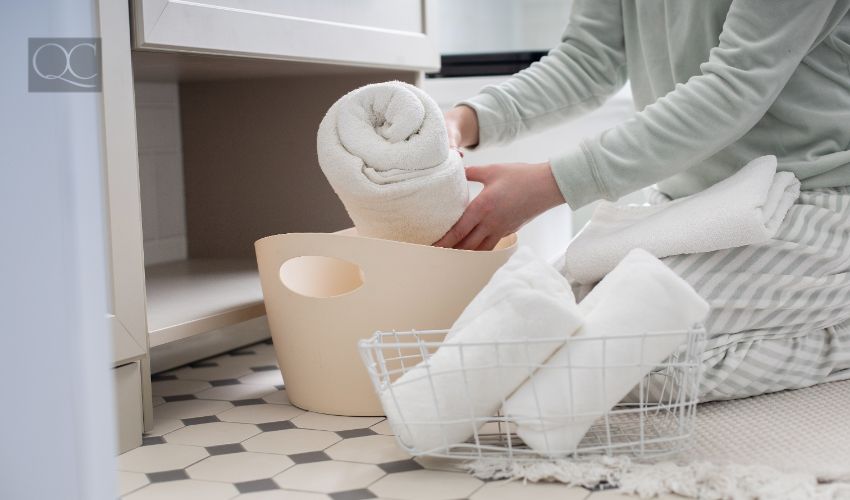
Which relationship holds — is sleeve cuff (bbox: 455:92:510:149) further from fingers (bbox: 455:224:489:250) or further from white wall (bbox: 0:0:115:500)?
white wall (bbox: 0:0:115:500)

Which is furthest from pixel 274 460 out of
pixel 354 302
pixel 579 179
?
pixel 579 179

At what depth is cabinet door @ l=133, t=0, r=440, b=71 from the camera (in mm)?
1155

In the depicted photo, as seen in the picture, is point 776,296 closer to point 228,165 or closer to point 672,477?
point 672,477

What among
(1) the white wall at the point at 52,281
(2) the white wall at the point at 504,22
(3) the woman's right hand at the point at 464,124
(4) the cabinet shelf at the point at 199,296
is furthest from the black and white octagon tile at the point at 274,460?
(2) the white wall at the point at 504,22

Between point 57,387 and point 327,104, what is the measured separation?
3.84 ft

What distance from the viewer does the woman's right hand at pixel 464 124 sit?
4.69 ft

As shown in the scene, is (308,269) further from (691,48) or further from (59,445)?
(59,445)

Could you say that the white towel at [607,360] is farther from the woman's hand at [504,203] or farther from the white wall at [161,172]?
the white wall at [161,172]

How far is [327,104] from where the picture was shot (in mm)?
1706

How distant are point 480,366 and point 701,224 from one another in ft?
1.26

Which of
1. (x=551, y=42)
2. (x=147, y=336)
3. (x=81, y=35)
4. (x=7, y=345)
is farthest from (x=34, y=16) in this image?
(x=551, y=42)

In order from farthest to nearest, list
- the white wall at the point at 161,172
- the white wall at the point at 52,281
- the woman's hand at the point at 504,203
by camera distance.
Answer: the white wall at the point at 161,172 < the woman's hand at the point at 504,203 < the white wall at the point at 52,281

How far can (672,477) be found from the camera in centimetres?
94

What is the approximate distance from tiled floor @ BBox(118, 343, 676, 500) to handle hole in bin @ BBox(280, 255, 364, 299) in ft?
0.55
